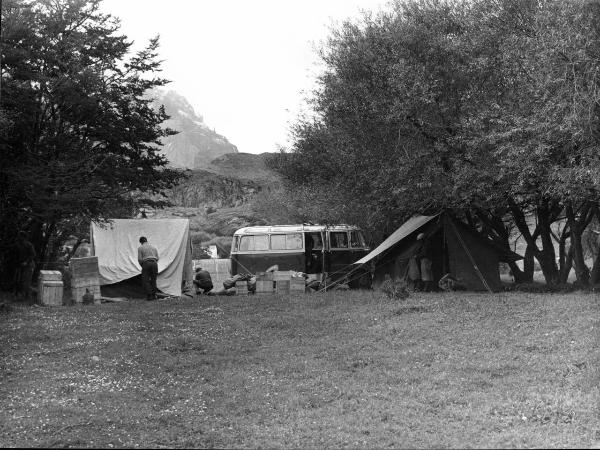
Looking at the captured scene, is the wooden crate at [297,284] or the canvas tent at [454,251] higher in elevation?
the canvas tent at [454,251]

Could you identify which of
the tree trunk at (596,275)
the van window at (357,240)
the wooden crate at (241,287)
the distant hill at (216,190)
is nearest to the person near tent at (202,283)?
the wooden crate at (241,287)

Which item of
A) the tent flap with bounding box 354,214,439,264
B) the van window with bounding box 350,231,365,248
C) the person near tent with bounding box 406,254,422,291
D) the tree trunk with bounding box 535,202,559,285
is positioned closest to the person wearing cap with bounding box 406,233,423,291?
the person near tent with bounding box 406,254,422,291

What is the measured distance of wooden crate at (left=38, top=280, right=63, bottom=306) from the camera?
16.5m

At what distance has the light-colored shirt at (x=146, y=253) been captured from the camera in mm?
18172

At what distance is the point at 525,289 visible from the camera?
1736cm

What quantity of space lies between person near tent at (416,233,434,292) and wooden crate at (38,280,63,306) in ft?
32.3

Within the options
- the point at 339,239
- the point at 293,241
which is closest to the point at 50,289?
the point at 293,241

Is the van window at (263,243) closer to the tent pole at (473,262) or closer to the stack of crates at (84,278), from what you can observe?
the stack of crates at (84,278)

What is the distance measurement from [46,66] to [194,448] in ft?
50.2

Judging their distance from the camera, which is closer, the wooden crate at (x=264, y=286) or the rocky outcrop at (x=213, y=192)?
the wooden crate at (x=264, y=286)

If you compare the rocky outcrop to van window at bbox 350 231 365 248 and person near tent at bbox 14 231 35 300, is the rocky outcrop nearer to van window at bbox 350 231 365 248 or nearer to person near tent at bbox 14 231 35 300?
van window at bbox 350 231 365 248

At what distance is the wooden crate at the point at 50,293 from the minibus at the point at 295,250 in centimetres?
788

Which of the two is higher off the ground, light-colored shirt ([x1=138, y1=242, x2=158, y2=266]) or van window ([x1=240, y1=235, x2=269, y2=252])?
van window ([x1=240, y1=235, x2=269, y2=252])

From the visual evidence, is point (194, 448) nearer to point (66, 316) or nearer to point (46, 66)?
point (66, 316)
